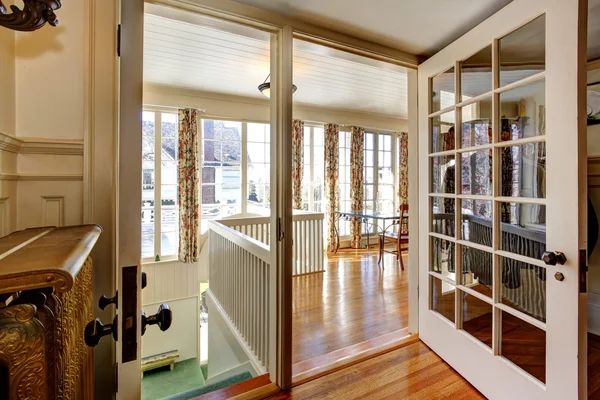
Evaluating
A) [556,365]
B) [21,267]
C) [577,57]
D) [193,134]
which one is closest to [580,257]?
[556,365]

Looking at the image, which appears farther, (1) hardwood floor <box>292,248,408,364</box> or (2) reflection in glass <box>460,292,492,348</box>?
(1) hardwood floor <box>292,248,408,364</box>

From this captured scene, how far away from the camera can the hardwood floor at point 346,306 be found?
2256 mm

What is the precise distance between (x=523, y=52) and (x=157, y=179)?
3.99m

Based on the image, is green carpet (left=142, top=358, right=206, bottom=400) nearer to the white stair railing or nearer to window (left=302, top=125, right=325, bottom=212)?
the white stair railing

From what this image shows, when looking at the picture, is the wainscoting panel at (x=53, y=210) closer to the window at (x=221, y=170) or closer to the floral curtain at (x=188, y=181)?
the floral curtain at (x=188, y=181)

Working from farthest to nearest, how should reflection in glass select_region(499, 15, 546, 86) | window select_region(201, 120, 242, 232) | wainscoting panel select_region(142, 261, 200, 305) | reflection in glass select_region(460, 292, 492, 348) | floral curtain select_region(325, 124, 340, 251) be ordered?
floral curtain select_region(325, 124, 340, 251)
window select_region(201, 120, 242, 232)
wainscoting panel select_region(142, 261, 200, 305)
reflection in glass select_region(460, 292, 492, 348)
reflection in glass select_region(499, 15, 546, 86)

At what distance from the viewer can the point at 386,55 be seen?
6.58 ft

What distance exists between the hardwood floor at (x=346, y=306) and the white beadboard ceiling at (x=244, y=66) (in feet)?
6.82

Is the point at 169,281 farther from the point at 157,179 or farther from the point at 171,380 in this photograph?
the point at 157,179

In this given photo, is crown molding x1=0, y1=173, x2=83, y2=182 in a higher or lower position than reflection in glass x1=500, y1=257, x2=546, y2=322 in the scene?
higher

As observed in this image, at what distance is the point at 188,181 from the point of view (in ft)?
12.9

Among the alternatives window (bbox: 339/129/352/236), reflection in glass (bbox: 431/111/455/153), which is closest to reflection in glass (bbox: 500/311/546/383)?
reflection in glass (bbox: 431/111/455/153)

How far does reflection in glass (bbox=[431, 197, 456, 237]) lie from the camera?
6.03 ft

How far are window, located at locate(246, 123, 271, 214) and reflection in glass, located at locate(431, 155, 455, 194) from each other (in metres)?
2.98
